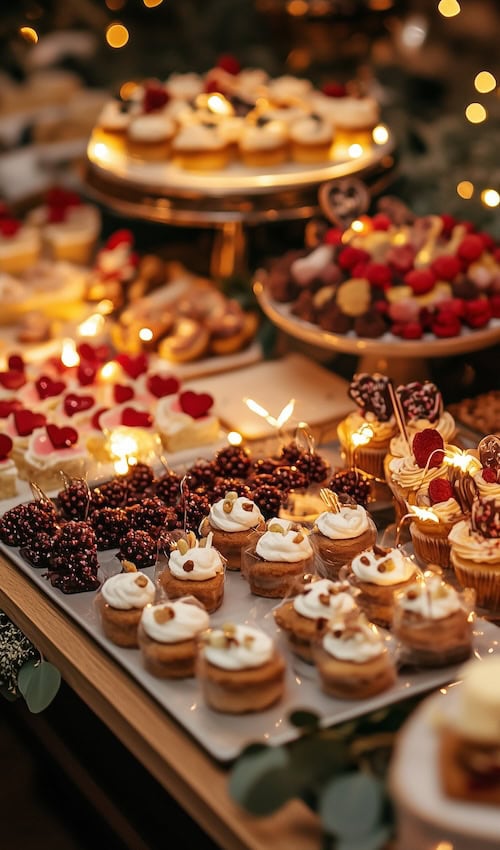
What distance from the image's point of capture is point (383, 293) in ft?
9.84

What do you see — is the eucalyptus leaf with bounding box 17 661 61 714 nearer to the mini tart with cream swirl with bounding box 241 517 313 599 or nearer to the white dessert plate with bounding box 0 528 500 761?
the white dessert plate with bounding box 0 528 500 761

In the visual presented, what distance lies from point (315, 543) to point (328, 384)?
3.35 feet

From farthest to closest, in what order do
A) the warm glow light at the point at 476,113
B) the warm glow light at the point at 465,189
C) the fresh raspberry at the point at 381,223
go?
the warm glow light at the point at 476,113, the warm glow light at the point at 465,189, the fresh raspberry at the point at 381,223

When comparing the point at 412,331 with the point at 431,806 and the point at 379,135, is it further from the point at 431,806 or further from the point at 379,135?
the point at 431,806

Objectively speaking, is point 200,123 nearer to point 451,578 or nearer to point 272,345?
point 272,345

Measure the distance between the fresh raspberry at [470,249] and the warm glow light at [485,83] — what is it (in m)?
1.98

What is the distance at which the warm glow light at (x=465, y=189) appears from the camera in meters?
3.97

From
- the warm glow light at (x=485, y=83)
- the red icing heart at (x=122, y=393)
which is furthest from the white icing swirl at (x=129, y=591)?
the warm glow light at (x=485, y=83)

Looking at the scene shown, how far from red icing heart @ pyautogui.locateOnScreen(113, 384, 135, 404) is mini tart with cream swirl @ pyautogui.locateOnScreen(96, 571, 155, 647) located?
0.87 m

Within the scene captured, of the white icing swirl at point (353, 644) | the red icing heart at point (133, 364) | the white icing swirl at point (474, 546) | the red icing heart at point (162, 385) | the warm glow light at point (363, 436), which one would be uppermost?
the white icing swirl at point (353, 644)

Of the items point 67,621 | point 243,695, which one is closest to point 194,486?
point 67,621

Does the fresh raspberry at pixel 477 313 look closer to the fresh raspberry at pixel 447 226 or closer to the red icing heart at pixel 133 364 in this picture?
the fresh raspberry at pixel 447 226

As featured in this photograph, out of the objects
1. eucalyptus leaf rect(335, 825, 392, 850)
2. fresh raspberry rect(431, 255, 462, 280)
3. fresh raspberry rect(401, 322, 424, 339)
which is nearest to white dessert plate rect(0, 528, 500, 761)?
eucalyptus leaf rect(335, 825, 392, 850)

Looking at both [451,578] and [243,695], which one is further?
[451,578]
